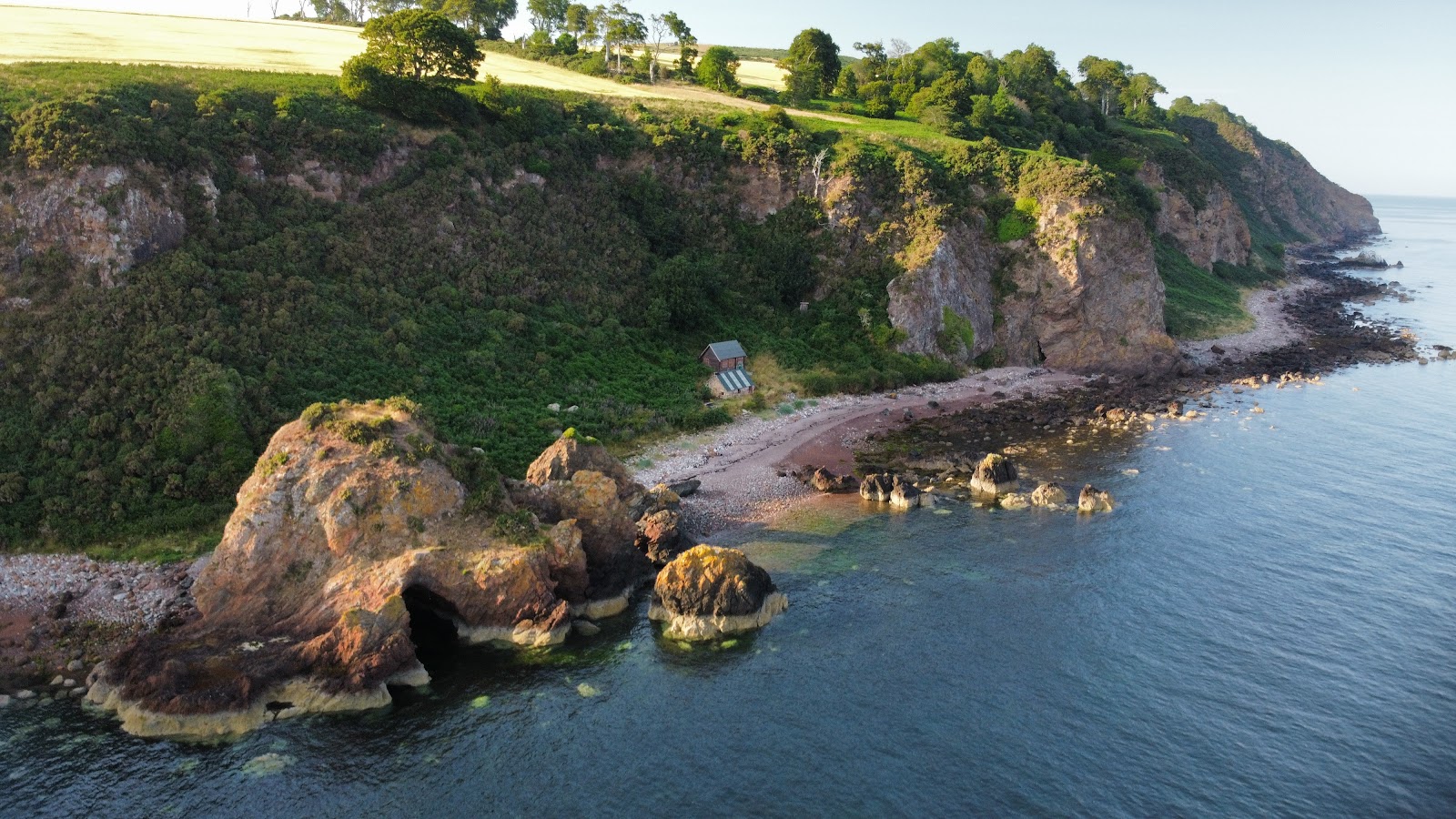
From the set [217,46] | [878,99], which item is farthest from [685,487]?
[878,99]

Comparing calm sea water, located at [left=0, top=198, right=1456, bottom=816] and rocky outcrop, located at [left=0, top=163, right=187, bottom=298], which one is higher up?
rocky outcrop, located at [left=0, top=163, right=187, bottom=298]

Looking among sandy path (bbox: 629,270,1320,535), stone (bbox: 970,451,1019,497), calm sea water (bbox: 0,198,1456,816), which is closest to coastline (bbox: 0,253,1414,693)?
sandy path (bbox: 629,270,1320,535)

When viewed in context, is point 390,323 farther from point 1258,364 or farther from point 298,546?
point 1258,364

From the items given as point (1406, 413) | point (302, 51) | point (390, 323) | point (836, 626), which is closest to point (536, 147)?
point (390, 323)

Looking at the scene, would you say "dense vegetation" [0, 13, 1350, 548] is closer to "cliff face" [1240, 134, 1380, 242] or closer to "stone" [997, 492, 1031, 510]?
"stone" [997, 492, 1031, 510]

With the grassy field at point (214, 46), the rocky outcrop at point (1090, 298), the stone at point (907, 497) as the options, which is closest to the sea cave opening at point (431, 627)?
the stone at point (907, 497)
